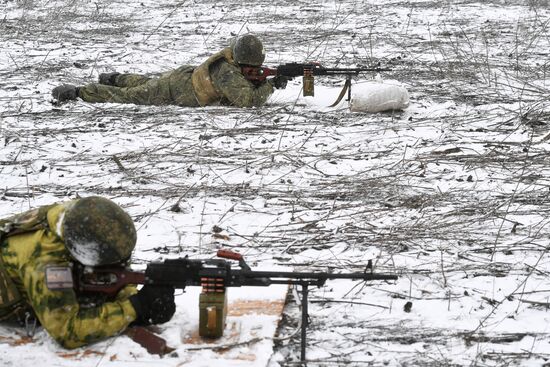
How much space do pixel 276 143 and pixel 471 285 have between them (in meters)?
2.92

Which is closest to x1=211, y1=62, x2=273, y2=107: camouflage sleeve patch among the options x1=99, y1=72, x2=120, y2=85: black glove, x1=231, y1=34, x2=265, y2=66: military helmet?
x1=231, y1=34, x2=265, y2=66: military helmet

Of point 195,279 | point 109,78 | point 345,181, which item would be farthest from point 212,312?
point 109,78

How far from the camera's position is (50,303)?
3.27 meters

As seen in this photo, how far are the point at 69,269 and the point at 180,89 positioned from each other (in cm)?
492

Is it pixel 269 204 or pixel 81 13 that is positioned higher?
pixel 81 13

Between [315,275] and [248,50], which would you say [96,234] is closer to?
[315,275]

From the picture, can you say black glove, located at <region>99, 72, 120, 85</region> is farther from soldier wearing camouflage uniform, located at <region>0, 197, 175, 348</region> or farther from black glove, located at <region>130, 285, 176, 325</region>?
black glove, located at <region>130, 285, 176, 325</region>

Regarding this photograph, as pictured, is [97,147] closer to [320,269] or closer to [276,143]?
[276,143]

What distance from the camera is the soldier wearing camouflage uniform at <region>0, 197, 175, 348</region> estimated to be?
3234 millimetres

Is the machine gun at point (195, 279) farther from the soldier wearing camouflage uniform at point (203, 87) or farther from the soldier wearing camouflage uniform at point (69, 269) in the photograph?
the soldier wearing camouflage uniform at point (203, 87)

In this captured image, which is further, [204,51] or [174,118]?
[204,51]

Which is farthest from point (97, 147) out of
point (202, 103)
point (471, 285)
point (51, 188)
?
point (471, 285)

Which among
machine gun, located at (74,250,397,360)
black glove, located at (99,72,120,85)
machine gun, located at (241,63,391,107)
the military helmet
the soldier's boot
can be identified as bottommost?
machine gun, located at (74,250,397,360)

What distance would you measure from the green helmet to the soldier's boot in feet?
16.5
